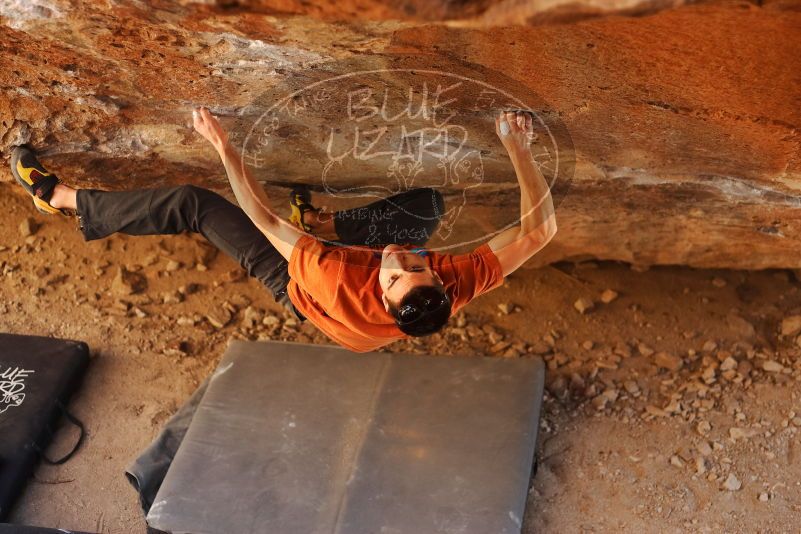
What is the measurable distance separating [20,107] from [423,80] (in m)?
1.52

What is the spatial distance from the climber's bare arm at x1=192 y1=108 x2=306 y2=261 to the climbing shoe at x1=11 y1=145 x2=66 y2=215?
90cm

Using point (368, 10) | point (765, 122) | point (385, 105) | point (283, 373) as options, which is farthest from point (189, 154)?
point (765, 122)

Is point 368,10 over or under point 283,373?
over

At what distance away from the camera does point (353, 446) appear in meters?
3.09

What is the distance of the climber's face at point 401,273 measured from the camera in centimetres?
227

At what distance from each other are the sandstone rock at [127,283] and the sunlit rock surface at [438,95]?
77 centimetres

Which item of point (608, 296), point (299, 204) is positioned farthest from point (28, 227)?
point (608, 296)

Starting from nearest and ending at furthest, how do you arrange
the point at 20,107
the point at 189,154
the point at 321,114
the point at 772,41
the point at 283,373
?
1. the point at 772,41
2. the point at 321,114
3. the point at 20,107
4. the point at 189,154
5. the point at 283,373

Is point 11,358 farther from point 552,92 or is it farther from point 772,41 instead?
point 772,41

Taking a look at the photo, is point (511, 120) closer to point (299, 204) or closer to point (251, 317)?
point (299, 204)

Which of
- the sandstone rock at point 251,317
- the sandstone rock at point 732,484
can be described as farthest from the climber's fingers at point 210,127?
the sandstone rock at point 732,484

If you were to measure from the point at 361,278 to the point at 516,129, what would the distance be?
23.9 inches

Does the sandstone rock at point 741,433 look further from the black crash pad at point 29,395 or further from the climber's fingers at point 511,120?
the black crash pad at point 29,395

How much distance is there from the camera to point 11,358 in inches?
138
